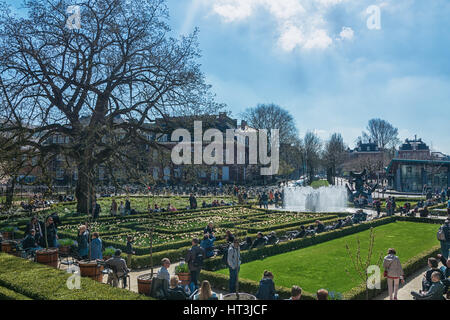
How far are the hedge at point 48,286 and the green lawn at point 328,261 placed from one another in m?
4.78

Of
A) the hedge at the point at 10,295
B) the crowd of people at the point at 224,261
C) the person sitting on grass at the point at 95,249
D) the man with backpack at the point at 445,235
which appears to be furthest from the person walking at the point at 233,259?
the man with backpack at the point at 445,235

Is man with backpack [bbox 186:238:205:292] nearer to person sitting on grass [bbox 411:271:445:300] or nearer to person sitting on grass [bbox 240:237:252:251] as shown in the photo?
person sitting on grass [bbox 240:237:252:251]

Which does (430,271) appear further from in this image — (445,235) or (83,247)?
(83,247)

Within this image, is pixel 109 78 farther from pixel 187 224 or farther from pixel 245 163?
pixel 245 163

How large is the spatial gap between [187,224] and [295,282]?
11.5 metres

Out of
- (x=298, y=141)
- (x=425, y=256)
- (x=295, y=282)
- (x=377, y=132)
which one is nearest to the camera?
(x=295, y=282)

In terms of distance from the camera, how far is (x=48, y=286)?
852cm

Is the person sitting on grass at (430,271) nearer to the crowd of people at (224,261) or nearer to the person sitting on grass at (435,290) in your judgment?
the crowd of people at (224,261)

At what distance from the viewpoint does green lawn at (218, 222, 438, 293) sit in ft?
36.8

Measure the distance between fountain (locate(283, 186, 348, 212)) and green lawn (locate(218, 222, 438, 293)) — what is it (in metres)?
9.92

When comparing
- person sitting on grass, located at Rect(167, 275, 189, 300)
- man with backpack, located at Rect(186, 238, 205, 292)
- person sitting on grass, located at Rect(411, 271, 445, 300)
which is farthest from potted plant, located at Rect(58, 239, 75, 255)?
person sitting on grass, located at Rect(411, 271, 445, 300)

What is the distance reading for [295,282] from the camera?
1111cm

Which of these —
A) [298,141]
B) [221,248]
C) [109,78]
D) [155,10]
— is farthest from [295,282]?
[298,141]
